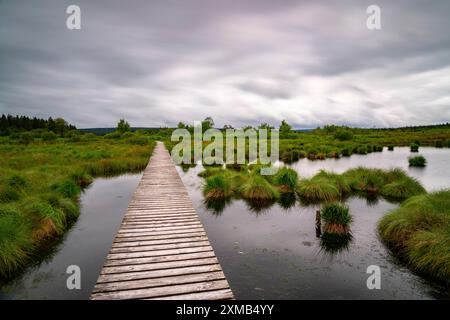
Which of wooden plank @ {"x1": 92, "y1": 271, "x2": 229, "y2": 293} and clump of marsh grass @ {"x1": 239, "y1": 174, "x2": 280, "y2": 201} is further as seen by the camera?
clump of marsh grass @ {"x1": 239, "y1": 174, "x2": 280, "y2": 201}

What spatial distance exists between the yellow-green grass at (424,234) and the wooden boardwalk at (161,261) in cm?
537

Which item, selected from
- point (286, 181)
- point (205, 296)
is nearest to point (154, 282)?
point (205, 296)

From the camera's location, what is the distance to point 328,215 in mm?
9898

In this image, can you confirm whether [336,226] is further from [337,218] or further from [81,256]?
[81,256]

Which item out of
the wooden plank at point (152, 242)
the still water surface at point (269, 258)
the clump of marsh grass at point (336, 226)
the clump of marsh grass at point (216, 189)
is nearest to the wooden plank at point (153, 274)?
the still water surface at point (269, 258)

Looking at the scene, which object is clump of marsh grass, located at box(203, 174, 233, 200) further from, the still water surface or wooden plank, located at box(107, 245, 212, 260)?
wooden plank, located at box(107, 245, 212, 260)

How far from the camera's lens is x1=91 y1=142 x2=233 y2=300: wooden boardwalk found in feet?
16.6

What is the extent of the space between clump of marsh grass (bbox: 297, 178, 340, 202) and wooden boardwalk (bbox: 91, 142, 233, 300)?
7516mm

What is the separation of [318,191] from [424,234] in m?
7.51

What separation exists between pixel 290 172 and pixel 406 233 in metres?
8.82

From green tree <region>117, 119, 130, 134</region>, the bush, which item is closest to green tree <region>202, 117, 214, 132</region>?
green tree <region>117, 119, 130, 134</region>

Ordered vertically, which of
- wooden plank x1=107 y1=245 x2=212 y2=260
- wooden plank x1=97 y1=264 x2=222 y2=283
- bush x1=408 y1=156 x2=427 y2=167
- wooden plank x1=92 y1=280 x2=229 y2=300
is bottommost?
wooden plank x1=92 y1=280 x2=229 y2=300
